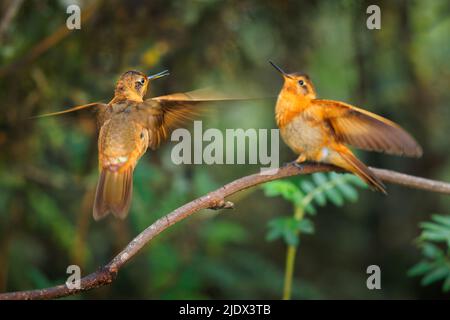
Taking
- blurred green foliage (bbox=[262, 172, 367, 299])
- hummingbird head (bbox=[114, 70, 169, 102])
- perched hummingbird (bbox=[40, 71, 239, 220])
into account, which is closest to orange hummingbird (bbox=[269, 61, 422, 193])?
blurred green foliage (bbox=[262, 172, 367, 299])

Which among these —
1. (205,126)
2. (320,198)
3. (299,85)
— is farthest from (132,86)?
(205,126)

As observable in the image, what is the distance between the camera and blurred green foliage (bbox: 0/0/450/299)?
4524mm

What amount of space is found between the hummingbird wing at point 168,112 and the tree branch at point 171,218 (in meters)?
0.43

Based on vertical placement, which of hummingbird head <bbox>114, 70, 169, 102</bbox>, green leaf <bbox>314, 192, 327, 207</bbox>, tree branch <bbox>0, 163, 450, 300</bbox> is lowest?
tree branch <bbox>0, 163, 450, 300</bbox>

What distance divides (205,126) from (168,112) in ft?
6.76

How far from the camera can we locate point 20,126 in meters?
4.61

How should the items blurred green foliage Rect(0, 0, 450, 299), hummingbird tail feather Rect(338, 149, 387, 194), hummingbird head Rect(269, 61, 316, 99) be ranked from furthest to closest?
blurred green foliage Rect(0, 0, 450, 299) < hummingbird head Rect(269, 61, 316, 99) < hummingbird tail feather Rect(338, 149, 387, 194)

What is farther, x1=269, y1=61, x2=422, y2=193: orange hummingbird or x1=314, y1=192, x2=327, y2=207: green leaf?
x1=314, y1=192, x2=327, y2=207: green leaf

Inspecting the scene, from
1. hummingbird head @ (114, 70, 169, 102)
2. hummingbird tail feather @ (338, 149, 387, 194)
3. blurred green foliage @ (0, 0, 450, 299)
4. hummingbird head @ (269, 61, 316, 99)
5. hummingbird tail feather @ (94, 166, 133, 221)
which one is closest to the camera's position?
hummingbird tail feather @ (94, 166, 133, 221)

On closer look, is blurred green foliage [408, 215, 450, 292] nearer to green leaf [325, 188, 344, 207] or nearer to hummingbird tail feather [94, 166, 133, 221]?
green leaf [325, 188, 344, 207]

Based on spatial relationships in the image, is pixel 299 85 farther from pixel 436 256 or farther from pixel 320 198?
pixel 436 256

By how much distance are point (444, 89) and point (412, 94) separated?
1.02 feet

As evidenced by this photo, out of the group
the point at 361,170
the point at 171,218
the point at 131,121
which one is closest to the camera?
the point at 171,218

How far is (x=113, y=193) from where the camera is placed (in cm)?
261
